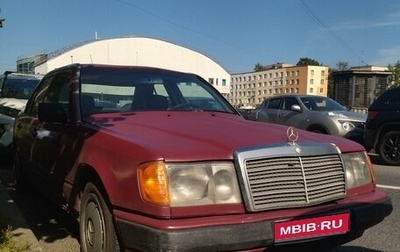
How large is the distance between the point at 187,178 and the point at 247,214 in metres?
0.43

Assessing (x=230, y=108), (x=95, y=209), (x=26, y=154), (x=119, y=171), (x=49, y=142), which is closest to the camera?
(x=119, y=171)

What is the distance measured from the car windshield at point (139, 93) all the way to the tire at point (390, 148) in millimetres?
6261

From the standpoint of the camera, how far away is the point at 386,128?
1015 cm

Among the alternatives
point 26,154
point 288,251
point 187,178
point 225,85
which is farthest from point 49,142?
point 225,85

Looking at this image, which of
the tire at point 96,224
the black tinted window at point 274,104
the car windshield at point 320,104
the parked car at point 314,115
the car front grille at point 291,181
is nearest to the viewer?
the car front grille at point 291,181

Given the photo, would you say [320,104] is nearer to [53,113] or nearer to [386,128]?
[386,128]

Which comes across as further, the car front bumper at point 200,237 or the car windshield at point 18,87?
the car windshield at point 18,87

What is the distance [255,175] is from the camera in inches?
118

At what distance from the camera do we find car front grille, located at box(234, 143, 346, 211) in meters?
2.98

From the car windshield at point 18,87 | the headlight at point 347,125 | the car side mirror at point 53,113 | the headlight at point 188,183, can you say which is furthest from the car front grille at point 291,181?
the car windshield at point 18,87

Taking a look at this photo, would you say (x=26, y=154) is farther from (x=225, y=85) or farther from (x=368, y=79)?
(x=225, y=85)

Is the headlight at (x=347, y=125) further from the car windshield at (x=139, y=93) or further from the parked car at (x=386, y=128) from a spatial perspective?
the car windshield at (x=139, y=93)

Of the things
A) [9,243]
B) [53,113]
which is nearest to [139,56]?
[53,113]

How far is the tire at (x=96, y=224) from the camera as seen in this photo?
127 inches
